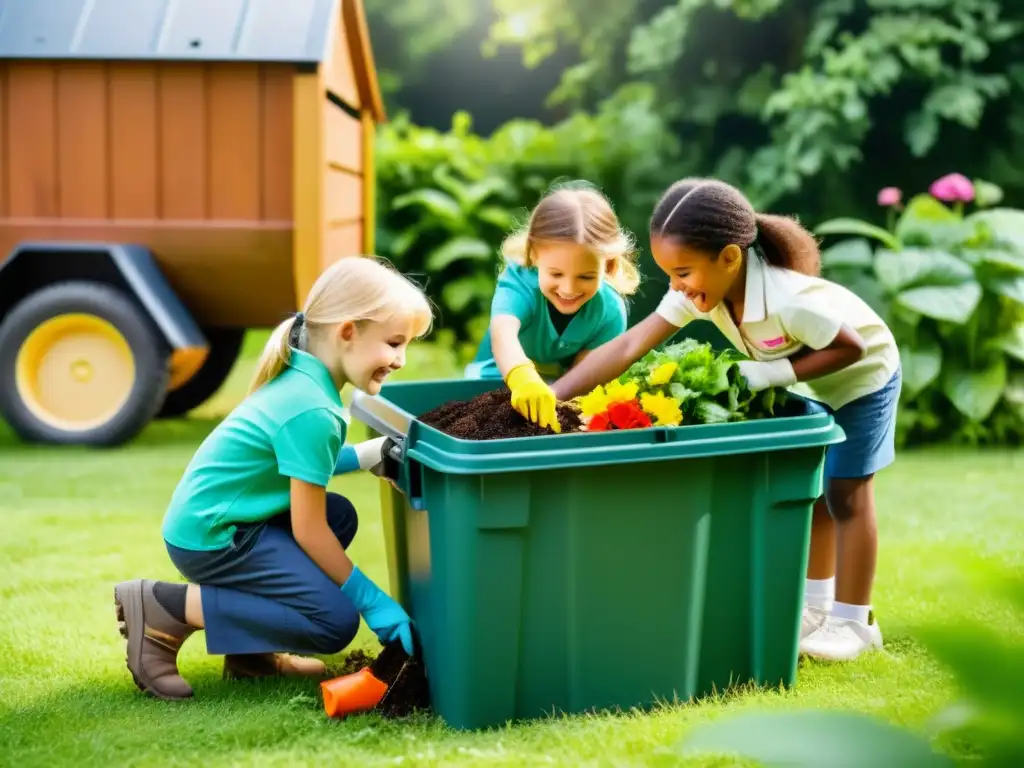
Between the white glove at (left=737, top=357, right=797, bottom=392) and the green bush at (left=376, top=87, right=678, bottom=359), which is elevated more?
the green bush at (left=376, top=87, right=678, bottom=359)

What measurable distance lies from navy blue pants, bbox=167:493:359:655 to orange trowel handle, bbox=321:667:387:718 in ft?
0.38

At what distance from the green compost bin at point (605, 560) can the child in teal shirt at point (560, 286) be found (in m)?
0.39

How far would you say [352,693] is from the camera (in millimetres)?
2422

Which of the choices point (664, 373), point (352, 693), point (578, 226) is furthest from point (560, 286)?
point (352, 693)

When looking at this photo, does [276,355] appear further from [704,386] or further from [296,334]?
[704,386]

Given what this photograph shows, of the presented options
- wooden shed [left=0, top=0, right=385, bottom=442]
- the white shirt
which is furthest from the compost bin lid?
wooden shed [left=0, top=0, right=385, bottom=442]

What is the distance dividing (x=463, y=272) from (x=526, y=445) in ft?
22.5

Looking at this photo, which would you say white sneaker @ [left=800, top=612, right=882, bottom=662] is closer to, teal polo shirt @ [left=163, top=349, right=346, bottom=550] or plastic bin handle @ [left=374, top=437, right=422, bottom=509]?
plastic bin handle @ [left=374, top=437, right=422, bottom=509]

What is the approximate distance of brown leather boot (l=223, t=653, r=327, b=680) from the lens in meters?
2.74

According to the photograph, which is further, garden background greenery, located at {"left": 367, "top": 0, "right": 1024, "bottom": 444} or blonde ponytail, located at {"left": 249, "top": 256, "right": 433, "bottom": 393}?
garden background greenery, located at {"left": 367, "top": 0, "right": 1024, "bottom": 444}

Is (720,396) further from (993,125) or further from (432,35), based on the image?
(432,35)

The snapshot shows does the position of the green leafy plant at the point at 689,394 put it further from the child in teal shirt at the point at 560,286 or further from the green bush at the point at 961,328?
the green bush at the point at 961,328

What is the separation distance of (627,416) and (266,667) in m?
1.03

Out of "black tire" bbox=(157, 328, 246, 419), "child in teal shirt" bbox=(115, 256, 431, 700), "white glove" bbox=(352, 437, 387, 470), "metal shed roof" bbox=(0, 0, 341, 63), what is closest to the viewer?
"child in teal shirt" bbox=(115, 256, 431, 700)
